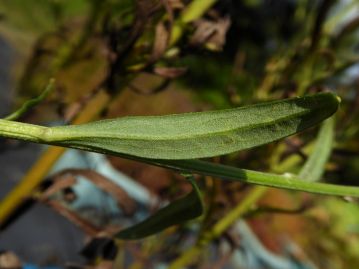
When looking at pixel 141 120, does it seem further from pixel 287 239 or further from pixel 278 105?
pixel 287 239

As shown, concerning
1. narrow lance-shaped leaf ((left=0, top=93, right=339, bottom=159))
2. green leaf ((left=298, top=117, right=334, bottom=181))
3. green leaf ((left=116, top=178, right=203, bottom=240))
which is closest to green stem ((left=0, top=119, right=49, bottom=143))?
narrow lance-shaped leaf ((left=0, top=93, right=339, bottom=159))

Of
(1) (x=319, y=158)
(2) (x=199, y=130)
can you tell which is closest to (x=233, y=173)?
(2) (x=199, y=130)

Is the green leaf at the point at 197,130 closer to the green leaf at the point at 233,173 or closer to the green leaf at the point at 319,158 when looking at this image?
the green leaf at the point at 233,173

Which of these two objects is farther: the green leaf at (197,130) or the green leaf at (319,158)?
the green leaf at (319,158)

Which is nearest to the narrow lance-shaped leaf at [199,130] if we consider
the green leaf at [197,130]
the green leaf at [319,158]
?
the green leaf at [197,130]

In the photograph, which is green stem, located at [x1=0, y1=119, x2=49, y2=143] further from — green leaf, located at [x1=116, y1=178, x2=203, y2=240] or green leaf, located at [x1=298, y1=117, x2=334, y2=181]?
green leaf, located at [x1=298, y1=117, x2=334, y2=181]

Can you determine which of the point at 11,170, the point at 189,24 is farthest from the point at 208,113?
the point at 11,170

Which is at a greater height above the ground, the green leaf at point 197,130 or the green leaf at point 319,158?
the green leaf at point 197,130
